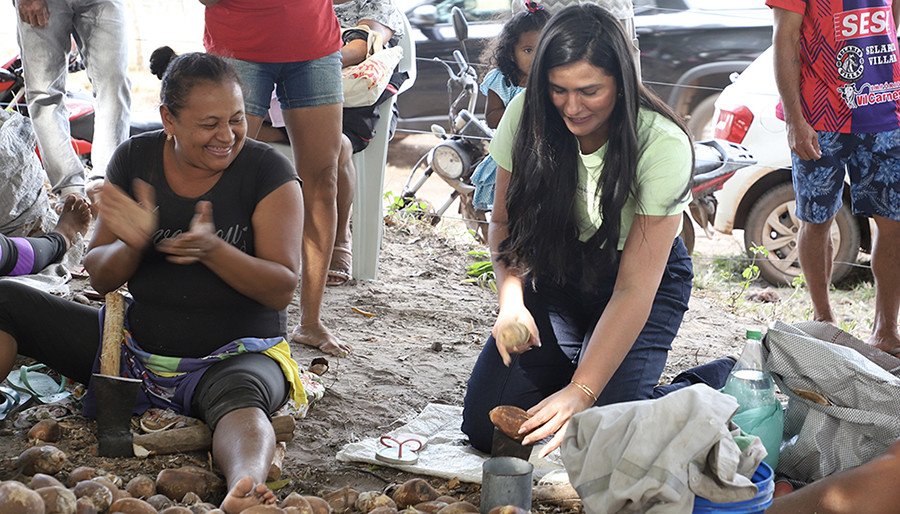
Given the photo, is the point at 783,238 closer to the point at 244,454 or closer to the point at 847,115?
the point at 847,115

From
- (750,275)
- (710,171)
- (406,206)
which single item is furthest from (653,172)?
(406,206)

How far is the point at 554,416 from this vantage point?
2.46m

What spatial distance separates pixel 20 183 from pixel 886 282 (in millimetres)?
3488

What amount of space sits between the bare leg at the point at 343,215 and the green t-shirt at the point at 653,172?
165 centimetres

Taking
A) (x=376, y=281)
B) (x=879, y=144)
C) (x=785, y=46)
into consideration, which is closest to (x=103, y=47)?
(x=376, y=281)

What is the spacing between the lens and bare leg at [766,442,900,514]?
2.20 m

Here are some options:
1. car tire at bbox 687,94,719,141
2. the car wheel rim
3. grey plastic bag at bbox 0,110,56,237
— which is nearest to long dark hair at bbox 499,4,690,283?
grey plastic bag at bbox 0,110,56,237

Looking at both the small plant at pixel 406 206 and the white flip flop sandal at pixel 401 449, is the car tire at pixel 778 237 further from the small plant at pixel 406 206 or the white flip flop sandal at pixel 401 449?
the white flip flop sandal at pixel 401 449

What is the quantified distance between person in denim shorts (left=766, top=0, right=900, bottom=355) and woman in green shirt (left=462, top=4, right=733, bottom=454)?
98cm

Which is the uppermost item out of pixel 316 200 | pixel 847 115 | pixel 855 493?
pixel 847 115

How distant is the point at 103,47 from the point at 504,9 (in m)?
3.37

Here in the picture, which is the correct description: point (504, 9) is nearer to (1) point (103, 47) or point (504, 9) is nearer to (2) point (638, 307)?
(1) point (103, 47)

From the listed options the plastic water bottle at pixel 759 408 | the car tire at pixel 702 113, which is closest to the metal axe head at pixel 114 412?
the plastic water bottle at pixel 759 408

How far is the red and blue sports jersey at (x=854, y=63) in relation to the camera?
12.3 feet
